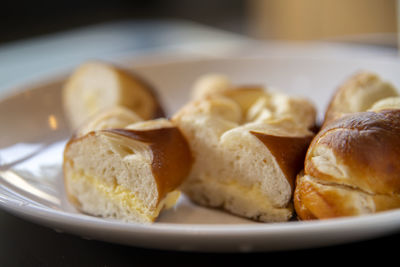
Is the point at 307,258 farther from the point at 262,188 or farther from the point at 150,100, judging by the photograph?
the point at 150,100

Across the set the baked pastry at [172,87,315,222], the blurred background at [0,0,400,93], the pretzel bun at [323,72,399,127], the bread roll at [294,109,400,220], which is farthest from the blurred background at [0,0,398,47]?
the bread roll at [294,109,400,220]

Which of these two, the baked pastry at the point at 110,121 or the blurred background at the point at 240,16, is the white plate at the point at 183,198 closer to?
the baked pastry at the point at 110,121

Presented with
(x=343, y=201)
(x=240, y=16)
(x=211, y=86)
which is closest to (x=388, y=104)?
(x=343, y=201)

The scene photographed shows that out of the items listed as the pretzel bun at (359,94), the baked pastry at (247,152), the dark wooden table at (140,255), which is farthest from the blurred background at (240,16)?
the dark wooden table at (140,255)

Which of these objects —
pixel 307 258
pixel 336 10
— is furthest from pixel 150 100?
pixel 336 10

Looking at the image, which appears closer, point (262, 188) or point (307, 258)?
point (307, 258)
